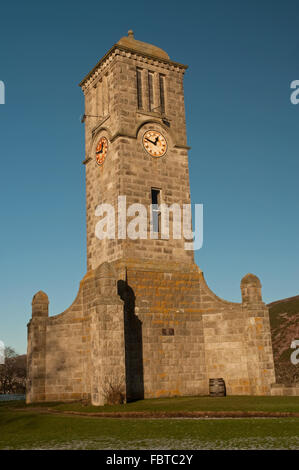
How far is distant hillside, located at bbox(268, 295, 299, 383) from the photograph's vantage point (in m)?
57.8

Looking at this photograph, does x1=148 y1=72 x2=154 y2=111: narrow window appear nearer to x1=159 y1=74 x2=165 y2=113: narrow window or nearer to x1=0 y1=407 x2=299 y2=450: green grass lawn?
x1=159 y1=74 x2=165 y2=113: narrow window

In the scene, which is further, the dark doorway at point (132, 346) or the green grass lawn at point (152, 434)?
the dark doorway at point (132, 346)

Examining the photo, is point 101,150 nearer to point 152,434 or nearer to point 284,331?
point 152,434

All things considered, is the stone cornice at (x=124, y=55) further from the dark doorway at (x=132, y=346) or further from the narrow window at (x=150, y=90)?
the dark doorway at (x=132, y=346)

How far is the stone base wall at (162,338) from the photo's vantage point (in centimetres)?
2186

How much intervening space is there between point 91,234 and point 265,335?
413 inches

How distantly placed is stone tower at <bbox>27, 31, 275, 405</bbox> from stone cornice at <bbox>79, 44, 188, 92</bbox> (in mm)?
61

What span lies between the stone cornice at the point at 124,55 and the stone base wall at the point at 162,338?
11.5 m

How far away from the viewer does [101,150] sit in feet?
87.2

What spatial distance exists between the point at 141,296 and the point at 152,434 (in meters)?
11.5

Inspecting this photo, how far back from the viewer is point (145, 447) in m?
9.73

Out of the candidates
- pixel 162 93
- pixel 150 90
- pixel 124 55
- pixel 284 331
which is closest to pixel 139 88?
pixel 150 90

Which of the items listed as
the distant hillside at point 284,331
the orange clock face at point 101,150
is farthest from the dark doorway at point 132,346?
the distant hillside at point 284,331
